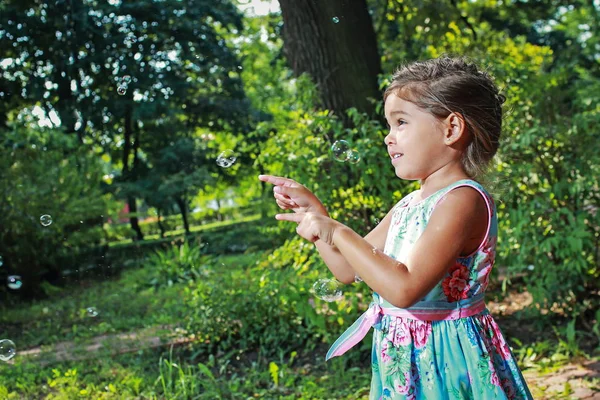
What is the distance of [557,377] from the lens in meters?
3.74

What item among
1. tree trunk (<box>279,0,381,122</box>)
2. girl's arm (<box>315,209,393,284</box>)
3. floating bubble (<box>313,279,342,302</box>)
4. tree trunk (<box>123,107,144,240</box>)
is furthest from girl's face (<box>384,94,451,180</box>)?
tree trunk (<box>123,107,144,240</box>)

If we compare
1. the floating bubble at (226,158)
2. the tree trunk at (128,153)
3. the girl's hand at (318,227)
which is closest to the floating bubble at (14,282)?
the floating bubble at (226,158)

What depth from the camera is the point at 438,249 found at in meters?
1.54

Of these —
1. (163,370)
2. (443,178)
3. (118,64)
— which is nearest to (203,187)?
(118,64)

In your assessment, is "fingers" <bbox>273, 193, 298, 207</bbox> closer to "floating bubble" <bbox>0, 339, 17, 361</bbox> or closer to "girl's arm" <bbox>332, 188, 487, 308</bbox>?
"girl's arm" <bbox>332, 188, 487, 308</bbox>

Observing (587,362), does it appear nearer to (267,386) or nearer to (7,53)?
(267,386)

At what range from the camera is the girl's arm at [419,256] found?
1515 mm

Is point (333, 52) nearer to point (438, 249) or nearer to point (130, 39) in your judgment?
point (438, 249)

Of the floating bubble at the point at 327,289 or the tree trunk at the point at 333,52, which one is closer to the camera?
the floating bubble at the point at 327,289

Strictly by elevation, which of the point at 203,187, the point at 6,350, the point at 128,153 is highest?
the point at 128,153

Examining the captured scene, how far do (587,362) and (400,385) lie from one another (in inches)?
108

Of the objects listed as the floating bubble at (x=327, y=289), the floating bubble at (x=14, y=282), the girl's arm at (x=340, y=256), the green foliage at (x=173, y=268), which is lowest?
the green foliage at (x=173, y=268)

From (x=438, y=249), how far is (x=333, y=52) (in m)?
3.31

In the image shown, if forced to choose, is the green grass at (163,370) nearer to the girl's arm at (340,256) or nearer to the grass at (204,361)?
the grass at (204,361)
